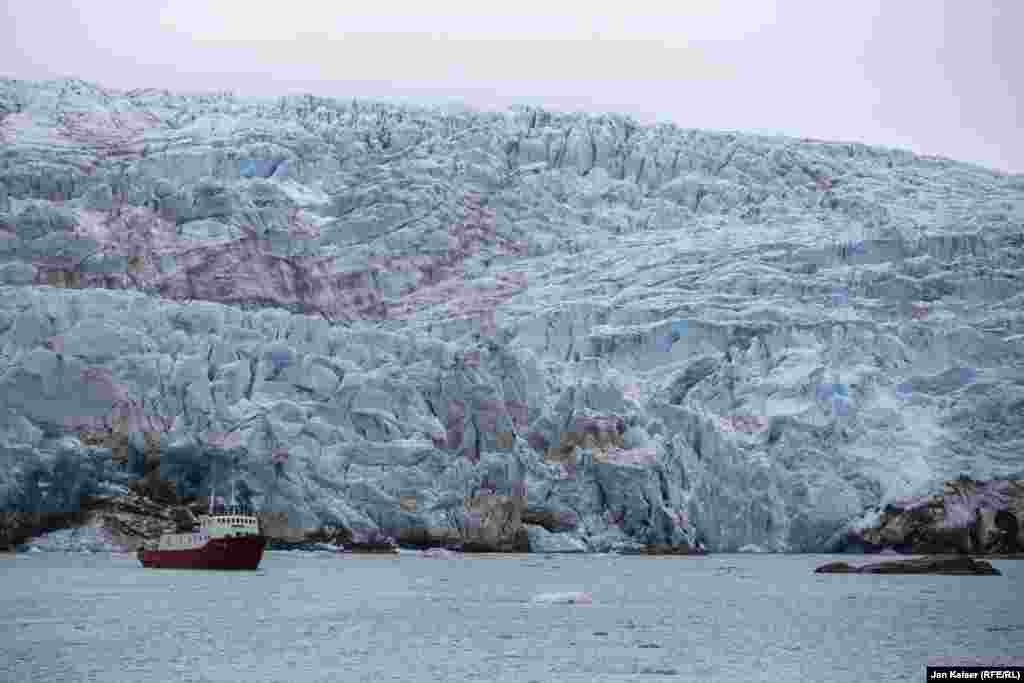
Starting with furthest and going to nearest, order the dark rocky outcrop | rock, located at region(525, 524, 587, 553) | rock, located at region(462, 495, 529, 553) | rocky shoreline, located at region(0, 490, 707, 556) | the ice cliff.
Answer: the dark rocky outcrop, rock, located at region(525, 524, 587, 553), rock, located at region(462, 495, 529, 553), the ice cliff, rocky shoreline, located at region(0, 490, 707, 556)

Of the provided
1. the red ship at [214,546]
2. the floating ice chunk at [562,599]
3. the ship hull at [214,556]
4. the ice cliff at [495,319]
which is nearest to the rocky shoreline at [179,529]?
the ice cliff at [495,319]

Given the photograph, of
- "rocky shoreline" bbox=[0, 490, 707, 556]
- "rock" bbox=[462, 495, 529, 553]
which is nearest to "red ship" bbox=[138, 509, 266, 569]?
"rocky shoreline" bbox=[0, 490, 707, 556]

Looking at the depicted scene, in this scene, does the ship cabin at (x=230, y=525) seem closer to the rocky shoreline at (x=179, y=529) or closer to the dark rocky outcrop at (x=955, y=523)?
the rocky shoreline at (x=179, y=529)

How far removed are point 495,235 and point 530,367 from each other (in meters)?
22.1

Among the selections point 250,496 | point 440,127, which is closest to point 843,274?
point 440,127

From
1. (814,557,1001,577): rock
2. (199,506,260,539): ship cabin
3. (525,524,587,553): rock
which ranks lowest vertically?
(525,524,587,553): rock

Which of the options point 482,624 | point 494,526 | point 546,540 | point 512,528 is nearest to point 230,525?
point 494,526

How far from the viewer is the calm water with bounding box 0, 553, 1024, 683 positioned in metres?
29.0

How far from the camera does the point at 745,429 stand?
64000mm

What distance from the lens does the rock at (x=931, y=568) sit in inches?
2143

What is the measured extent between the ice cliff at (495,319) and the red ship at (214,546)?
119 inches

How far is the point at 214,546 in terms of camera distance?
52188mm

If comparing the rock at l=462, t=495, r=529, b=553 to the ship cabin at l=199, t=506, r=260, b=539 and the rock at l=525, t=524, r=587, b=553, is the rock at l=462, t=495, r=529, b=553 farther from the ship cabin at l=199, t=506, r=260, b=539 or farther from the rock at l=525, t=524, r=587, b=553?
the ship cabin at l=199, t=506, r=260, b=539

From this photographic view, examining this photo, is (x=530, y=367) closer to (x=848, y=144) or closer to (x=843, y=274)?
(x=843, y=274)
